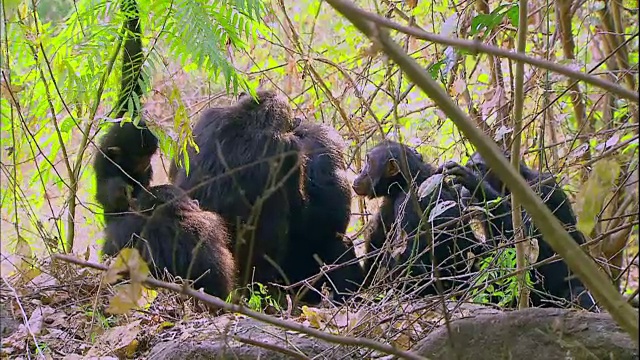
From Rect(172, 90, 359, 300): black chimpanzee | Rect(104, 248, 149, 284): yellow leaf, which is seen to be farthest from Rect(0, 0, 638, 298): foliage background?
Rect(104, 248, 149, 284): yellow leaf

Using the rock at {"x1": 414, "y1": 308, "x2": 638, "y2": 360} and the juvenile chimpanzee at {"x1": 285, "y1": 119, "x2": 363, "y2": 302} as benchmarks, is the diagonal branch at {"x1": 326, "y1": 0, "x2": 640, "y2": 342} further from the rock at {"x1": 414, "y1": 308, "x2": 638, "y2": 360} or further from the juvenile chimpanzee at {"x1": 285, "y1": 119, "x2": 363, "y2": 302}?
the juvenile chimpanzee at {"x1": 285, "y1": 119, "x2": 363, "y2": 302}

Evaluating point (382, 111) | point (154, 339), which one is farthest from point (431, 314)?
point (382, 111)

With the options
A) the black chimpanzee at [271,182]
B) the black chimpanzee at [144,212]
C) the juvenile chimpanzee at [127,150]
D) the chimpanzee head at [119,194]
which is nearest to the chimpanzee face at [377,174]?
the black chimpanzee at [271,182]

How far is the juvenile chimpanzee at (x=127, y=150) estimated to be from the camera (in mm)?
4242

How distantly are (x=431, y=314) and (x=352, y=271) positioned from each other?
91.2 inches

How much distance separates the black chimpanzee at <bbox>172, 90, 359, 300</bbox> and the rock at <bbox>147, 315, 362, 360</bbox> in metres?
1.44

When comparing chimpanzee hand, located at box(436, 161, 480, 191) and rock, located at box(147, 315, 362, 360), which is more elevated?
chimpanzee hand, located at box(436, 161, 480, 191)

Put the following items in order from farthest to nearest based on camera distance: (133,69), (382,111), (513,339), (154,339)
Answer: (382,111) → (133,69) → (154,339) → (513,339)

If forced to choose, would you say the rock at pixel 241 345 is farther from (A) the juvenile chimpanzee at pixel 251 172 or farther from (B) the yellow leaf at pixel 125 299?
(A) the juvenile chimpanzee at pixel 251 172

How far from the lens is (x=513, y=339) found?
2.46m

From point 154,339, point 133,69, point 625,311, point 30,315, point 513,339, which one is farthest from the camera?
point 133,69

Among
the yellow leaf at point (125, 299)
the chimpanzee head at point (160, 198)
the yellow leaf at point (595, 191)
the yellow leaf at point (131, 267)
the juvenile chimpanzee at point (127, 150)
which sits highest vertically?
the juvenile chimpanzee at point (127, 150)

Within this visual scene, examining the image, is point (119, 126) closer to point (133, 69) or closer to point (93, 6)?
point (133, 69)

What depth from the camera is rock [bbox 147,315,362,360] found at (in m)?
2.81
